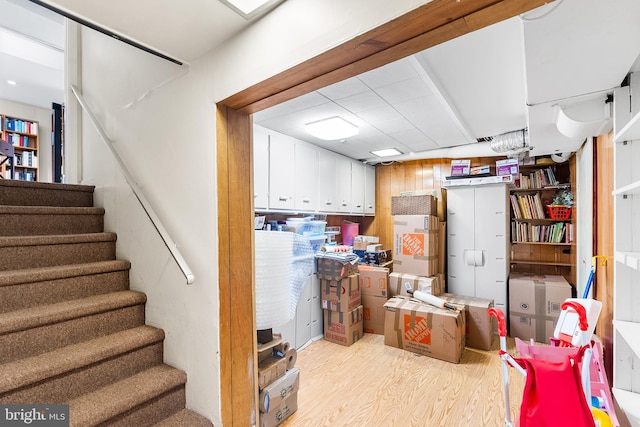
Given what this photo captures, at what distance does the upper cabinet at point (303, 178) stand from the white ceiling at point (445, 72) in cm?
17

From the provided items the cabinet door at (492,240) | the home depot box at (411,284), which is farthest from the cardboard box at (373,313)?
the cabinet door at (492,240)

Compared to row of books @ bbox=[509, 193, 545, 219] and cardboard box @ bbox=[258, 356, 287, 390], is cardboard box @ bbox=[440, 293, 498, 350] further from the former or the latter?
cardboard box @ bbox=[258, 356, 287, 390]

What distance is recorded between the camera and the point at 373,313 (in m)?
3.72

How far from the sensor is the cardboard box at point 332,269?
10.9ft

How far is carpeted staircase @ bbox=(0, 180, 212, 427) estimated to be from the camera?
52.7 inches

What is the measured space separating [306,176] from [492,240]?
2466mm

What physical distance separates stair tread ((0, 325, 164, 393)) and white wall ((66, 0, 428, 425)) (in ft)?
0.44

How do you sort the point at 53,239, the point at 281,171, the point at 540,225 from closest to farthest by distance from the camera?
the point at 53,239 → the point at 281,171 → the point at 540,225

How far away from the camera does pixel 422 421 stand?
2.09 metres

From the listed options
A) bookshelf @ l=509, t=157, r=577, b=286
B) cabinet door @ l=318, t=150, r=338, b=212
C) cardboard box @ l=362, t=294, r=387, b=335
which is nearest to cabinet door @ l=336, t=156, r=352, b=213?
cabinet door @ l=318, t=150, r=338, b=212

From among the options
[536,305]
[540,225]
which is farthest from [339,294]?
[540,225]

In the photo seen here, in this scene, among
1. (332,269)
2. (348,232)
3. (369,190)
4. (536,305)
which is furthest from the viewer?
(369,190)

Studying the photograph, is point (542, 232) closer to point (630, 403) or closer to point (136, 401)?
point (630, 403)

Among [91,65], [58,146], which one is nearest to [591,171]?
[91,65]
